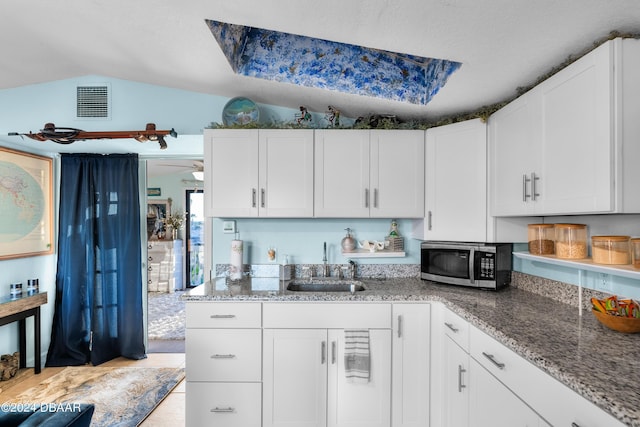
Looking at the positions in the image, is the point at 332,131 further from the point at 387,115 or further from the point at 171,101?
the point at 171,101

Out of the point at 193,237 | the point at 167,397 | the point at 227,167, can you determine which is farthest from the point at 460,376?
the point at 193,237

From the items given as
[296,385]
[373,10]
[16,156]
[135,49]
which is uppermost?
[135,49]

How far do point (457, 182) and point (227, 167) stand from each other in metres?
1.70

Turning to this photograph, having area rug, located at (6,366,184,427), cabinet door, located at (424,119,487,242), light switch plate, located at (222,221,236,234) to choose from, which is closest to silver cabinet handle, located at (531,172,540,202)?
cabinet door, located at (424,119,487,242)

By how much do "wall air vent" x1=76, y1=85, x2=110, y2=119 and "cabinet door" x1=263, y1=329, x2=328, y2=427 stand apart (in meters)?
2.47

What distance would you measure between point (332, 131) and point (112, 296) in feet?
9.35

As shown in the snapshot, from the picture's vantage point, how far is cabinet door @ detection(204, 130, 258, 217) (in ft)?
8.18

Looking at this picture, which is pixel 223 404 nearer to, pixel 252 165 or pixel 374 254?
pixel 374 254

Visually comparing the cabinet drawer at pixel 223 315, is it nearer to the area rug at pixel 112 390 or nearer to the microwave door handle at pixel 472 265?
the area rug at pixel 112 390

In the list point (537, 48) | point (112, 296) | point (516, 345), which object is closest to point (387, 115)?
point (537, 48)

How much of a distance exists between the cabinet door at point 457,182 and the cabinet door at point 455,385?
79cm

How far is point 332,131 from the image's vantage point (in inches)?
98.7

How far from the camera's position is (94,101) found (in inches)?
112

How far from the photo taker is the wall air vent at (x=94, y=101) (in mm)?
2850
